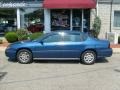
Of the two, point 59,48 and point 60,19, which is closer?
point 59,48

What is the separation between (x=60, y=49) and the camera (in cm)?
1246

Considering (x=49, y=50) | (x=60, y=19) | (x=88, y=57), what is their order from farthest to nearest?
1. (x=60, y=19)
2. (x=88, y=57)
3. (x=49, y=50)

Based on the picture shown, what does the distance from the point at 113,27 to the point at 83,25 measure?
2.23 metres

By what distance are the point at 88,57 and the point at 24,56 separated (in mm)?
2766

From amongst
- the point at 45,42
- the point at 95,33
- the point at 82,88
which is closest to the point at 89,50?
the point at 45,42

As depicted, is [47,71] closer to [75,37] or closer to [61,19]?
[75,37]

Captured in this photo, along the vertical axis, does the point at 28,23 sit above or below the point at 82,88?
above

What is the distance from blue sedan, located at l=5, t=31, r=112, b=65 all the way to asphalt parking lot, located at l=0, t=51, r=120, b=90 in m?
0.32

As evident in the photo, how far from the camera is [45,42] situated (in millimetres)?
12578

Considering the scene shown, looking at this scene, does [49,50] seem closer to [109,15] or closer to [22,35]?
[22,35]

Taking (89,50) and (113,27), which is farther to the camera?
(113,27)

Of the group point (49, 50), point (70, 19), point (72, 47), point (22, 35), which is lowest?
point (49, 50)

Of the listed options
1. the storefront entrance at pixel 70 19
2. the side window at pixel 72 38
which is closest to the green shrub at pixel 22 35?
the storefront entrance at pixel 70 19

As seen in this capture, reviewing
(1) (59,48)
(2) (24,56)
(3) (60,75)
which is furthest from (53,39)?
(3) (60,75)
